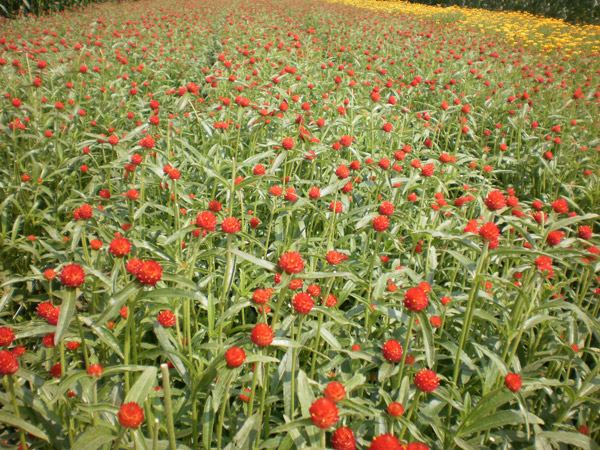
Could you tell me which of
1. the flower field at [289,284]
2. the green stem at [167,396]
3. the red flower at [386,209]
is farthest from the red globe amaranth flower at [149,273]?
the red flower at [386,209]

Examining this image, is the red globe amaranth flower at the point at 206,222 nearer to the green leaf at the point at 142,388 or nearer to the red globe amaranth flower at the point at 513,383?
the green leaf at the point at 142,388

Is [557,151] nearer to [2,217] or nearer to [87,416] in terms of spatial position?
[87,416]

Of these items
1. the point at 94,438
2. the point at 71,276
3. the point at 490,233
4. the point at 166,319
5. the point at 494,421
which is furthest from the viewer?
the point at 166,319

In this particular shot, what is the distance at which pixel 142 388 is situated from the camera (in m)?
1.00

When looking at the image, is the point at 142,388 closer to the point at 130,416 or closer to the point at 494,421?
the point at 130,416

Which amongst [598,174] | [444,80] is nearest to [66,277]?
[598,174]

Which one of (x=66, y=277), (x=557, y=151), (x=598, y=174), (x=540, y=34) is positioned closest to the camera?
(x=66, y=277)

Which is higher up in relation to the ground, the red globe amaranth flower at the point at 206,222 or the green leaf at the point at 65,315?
the red globe amaranth flower at the point at 206,222

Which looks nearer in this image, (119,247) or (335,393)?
(335,393)

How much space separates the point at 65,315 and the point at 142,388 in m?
0.30

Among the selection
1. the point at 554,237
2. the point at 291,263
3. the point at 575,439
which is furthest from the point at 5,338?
the point at 554,237

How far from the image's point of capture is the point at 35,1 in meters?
12.8

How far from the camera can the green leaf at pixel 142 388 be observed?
97cm

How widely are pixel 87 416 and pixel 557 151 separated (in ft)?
13.4
